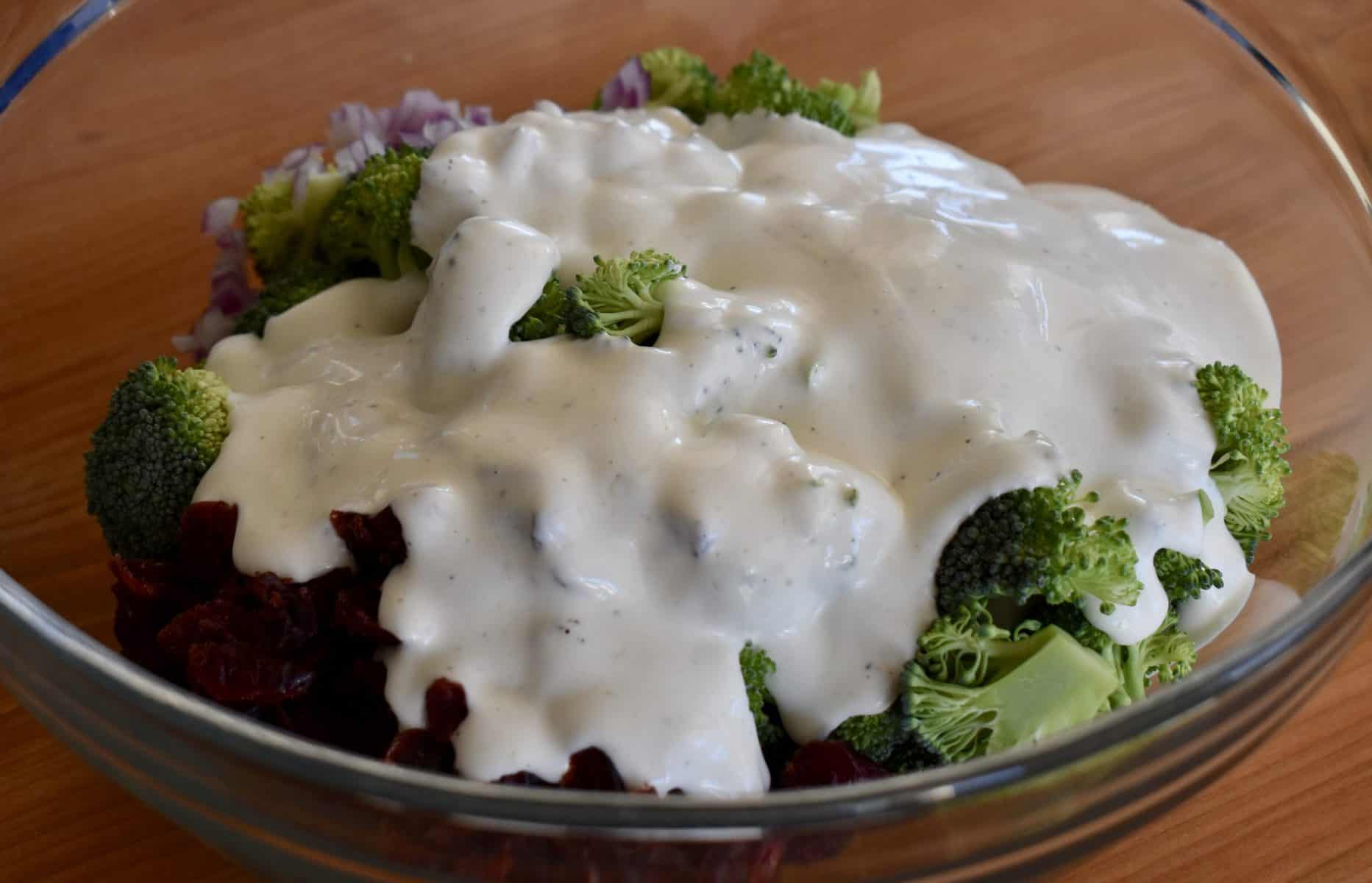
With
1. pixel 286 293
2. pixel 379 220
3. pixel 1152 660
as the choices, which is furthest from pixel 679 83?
pixel 1152 660

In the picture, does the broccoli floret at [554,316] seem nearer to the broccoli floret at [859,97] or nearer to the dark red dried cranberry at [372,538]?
the dark red dried cranberry at [372,538]

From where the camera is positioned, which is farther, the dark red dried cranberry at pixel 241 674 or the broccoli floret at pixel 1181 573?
the broccoli floret at pixel 1181 573

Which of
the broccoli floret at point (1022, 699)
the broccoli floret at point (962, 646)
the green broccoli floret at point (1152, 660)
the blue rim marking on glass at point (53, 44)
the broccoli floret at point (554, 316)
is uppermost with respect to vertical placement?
the blue rim marking on glass at point (53, 44)

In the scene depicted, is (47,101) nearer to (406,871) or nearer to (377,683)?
(377,683)

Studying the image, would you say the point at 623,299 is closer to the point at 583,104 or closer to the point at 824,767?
the point at 824,767

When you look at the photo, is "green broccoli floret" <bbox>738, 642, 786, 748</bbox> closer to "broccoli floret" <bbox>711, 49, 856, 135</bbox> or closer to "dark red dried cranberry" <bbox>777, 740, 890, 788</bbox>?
"dark red dried cranberry" <bbox>777, 740, 890, 788</bbox>

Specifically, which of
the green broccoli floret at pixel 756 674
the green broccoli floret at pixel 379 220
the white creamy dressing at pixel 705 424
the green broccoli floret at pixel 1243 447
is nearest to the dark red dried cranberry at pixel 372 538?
the white creamy dressing at pixel 705 424

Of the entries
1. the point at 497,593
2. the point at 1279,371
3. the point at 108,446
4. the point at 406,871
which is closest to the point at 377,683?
the point at 497,593
